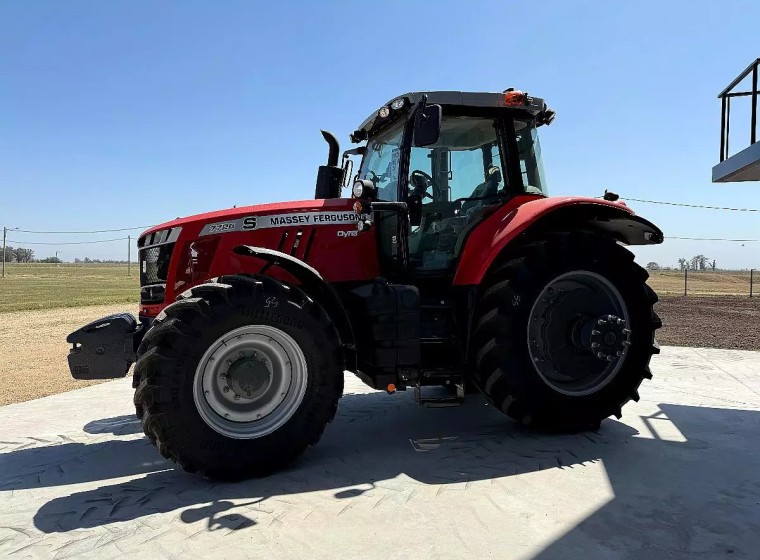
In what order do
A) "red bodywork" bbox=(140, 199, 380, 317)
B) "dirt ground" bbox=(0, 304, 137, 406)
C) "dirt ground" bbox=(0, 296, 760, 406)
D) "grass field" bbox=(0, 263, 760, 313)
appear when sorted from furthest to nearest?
1. "grass field" bbox=(0, 263, 760, 313)
2. "dirt ground" bbox=(0, 296, 760, 406)
3. "dirt ground" bbox=(0, 304, 137, 406)
4. "red bodywork" bbox=(140, 199, 380, 317)

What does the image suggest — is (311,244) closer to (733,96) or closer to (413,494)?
(413,494)

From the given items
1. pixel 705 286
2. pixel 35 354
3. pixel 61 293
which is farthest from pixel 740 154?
pixel 705 286

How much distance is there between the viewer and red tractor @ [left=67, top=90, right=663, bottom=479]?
139 inches

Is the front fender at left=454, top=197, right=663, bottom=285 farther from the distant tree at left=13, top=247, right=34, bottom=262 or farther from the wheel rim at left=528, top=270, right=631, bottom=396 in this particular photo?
the distant tree at left=13, top=247, right=34, bottom=262

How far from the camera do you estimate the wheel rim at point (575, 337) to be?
→ 4480mm

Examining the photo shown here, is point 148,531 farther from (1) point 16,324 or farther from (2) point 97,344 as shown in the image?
(1) point 16,324

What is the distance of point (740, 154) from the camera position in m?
7.26

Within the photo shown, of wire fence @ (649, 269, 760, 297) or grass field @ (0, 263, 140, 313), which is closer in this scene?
grass field @ (0, 263, 140, 313)

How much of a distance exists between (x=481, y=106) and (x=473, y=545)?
131 inches

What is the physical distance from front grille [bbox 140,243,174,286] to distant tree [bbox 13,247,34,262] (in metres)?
165

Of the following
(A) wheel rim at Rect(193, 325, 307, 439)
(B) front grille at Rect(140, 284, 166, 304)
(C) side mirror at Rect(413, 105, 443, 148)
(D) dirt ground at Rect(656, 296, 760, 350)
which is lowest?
(D) dirt ground at Rect(656, 296, 760, 350)

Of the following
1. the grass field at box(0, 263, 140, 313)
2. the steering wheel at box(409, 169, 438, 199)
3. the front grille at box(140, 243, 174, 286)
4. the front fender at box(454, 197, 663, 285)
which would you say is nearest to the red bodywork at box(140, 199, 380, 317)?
the front grille at box(140, 243, 174, 286)

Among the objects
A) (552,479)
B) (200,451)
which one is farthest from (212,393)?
(552,479)

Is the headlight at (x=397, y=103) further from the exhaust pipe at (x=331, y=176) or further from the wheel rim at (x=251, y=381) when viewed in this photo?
the wheel rim at (x=251, y=381)
